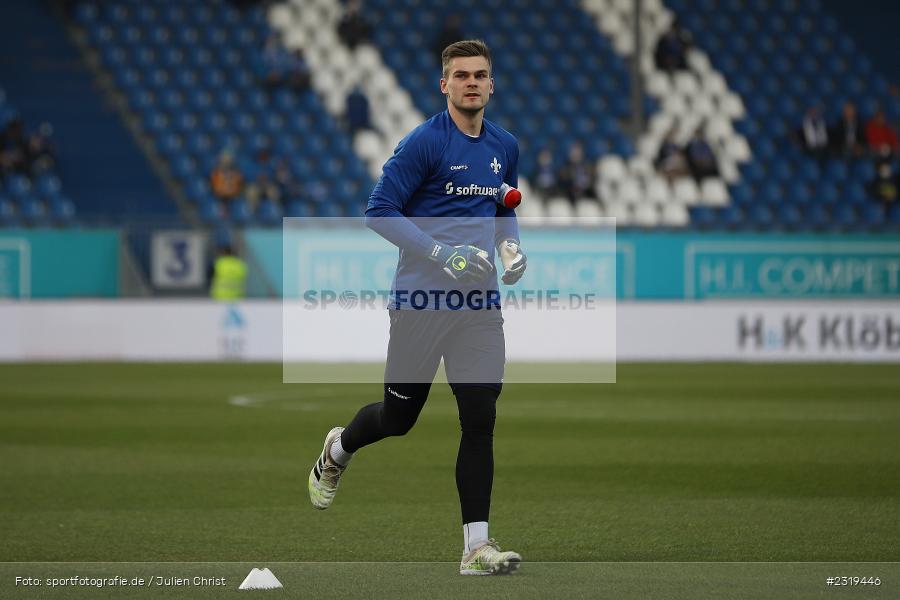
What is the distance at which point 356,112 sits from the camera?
93.5 ft

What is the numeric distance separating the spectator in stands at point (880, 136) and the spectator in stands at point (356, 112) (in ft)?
33.2

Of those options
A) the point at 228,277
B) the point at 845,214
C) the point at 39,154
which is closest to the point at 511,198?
the point at 228,277

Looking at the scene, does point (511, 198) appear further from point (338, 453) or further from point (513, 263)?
point (338, 453)

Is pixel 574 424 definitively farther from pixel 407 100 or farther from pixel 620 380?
pixel 407 100

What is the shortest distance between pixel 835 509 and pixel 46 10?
24981 mm

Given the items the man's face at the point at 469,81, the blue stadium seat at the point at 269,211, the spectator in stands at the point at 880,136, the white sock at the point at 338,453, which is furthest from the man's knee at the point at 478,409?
the spectator in stands at the point at 880,136

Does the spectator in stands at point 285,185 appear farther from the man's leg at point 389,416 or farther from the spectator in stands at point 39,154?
the man's leg at point 389,416

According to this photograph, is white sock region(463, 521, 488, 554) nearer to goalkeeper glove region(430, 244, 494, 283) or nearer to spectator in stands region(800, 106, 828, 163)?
goalkeeper glove region(430, 244, 494, 283)

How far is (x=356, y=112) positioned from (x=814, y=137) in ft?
30.7

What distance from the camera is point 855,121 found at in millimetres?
29750

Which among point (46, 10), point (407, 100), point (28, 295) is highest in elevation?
point (46, 10)

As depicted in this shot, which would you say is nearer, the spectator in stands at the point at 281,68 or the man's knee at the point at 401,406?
the man's knee at the point at 401,406

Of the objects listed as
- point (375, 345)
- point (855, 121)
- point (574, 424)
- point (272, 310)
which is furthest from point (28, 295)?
point (855, 121)

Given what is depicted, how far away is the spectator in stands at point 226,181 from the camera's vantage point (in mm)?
26250
